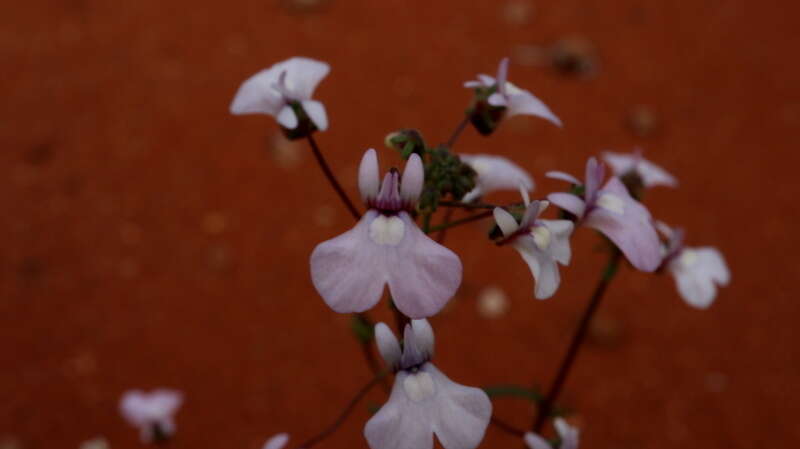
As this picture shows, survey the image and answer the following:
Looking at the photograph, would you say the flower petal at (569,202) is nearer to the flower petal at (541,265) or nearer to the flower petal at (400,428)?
the flower petal at (541,265)

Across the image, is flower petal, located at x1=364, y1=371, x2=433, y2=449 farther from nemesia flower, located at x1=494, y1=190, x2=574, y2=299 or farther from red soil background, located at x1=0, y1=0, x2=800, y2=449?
red soil background, located at x1=0, y1=0, x2=800, y2=449

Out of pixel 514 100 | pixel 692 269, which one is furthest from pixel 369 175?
pixel 692 269

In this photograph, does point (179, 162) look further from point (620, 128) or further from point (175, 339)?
point (620, 128)

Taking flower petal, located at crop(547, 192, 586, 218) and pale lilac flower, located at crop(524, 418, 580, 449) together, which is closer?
flower petal, located at crop(547, 192, 586, 218)

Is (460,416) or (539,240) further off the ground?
(539,240)

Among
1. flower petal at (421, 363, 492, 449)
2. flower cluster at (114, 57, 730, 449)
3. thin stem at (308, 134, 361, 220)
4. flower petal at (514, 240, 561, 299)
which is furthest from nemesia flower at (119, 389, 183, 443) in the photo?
flower petal at (514, 240, 561, 299)

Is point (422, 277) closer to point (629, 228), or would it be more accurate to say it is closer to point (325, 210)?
point (629, 228)

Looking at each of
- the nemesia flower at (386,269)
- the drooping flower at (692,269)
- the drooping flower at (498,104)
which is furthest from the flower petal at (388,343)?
the drooping flower at (692,269)
